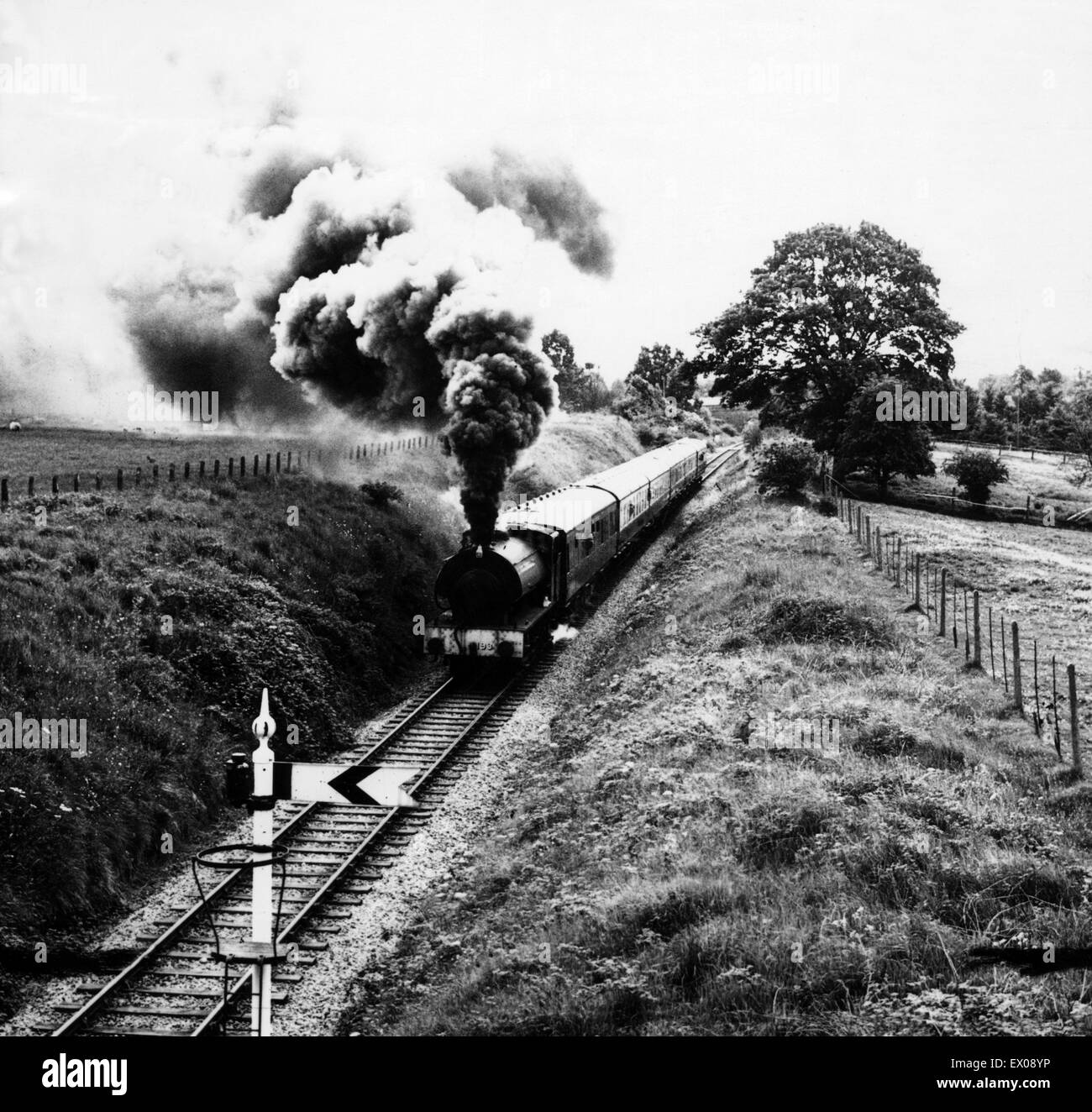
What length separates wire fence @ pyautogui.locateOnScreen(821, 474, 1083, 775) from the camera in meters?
14.5

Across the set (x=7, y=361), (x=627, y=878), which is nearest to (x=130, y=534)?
(x=627, y=878)

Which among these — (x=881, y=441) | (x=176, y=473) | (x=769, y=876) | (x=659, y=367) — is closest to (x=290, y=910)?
(x=769, y=876)

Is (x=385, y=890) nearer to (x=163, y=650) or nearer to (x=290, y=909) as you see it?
(x=290, y=909)

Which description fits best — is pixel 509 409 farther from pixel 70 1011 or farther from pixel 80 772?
pixel 70 1011

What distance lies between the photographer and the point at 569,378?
89938 mm

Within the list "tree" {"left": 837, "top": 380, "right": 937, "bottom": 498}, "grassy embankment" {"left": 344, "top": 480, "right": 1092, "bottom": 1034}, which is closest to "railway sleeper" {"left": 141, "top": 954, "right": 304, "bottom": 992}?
"grassy embankment" {"left": 344, "top": 480, "right": 1092, "bottom": 1034}

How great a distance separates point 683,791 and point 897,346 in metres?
36.0

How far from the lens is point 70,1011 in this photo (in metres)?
10.3

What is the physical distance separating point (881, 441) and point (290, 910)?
1387 inches

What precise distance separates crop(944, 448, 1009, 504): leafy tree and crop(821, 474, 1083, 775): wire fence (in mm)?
10539

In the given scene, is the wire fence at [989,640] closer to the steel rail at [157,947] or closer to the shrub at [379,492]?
the steel rail at [157,947]

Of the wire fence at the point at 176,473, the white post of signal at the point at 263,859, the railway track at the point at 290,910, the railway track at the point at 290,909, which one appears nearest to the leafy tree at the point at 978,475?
the wire fence at the point at 176,473

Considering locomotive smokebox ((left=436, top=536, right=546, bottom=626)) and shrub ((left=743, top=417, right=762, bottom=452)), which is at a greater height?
shrub ((left=743, top=417, right=762, bottom=452))

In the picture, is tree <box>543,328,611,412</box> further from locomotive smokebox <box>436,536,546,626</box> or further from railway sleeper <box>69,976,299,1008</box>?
railway sleeper <box>69,976,299,1008</box>
